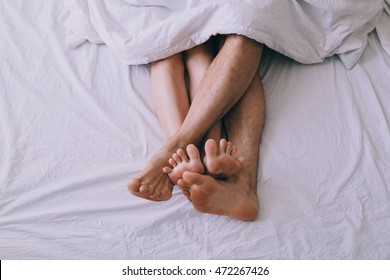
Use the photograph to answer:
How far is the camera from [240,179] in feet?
3.01

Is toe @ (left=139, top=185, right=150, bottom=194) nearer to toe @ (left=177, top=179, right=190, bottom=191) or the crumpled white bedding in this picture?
toe @ (left=177, top=179, right=190, bottom=191)

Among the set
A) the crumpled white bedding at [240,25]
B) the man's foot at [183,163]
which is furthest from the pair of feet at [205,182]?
the crumpled white bedding at [240,25]

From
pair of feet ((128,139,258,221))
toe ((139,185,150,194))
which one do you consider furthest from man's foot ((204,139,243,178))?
toe ((139,185,150,194))

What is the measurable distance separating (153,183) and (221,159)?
13 cm

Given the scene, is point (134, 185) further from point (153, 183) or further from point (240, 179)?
point (240, 179)

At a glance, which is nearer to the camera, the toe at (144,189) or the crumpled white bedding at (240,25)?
the toe at (144,189)

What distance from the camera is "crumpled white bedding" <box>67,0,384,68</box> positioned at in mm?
1005

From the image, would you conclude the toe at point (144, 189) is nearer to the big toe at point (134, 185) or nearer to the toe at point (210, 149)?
the big toe at point (134, 185)

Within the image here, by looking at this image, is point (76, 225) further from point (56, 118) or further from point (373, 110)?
point (373, 110)

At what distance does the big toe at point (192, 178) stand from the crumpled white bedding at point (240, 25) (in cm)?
33

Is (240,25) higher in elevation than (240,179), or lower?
higher

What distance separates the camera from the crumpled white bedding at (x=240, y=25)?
3.30ft

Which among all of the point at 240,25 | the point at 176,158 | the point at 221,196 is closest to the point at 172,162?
the point at 176,158
